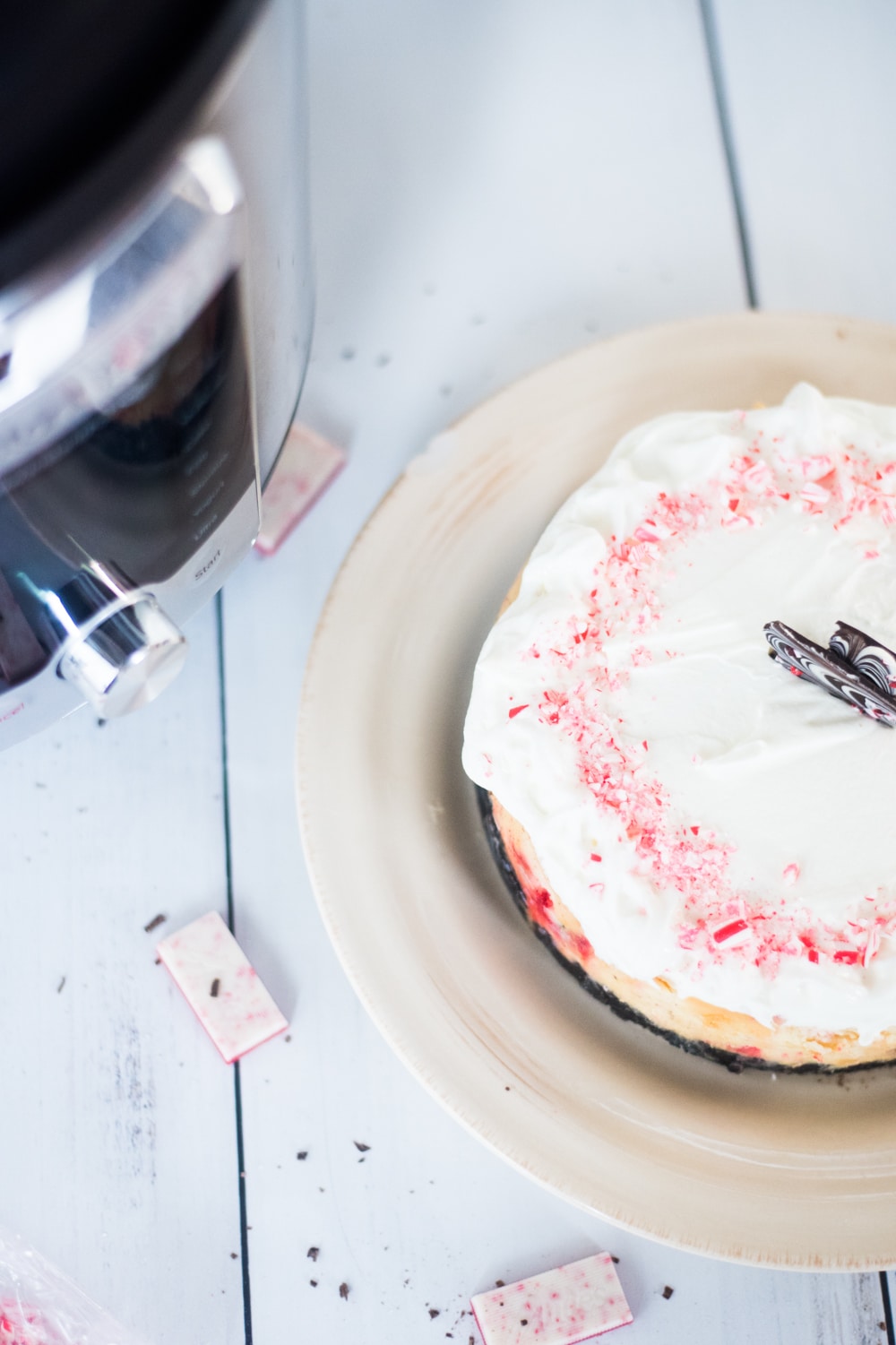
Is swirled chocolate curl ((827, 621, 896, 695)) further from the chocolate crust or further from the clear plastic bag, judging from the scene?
the clear plastic bag

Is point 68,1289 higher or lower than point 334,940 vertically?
lower

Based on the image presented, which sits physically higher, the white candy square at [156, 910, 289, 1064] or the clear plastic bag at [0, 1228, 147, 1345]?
the white candy square at [156, 910, 289, 1064]

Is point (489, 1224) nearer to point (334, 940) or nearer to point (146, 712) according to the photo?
point (334, 940)

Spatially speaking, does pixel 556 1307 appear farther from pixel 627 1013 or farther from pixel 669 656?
pixel 669 656

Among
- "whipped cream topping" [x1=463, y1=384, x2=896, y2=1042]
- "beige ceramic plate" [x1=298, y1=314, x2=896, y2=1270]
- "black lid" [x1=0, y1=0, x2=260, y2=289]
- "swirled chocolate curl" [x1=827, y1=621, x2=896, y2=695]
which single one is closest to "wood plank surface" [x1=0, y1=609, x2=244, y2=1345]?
"beige ceramic plate" [x1=298, y1=314, x2=896, y2=1270]

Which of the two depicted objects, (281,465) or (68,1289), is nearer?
(68,1289)

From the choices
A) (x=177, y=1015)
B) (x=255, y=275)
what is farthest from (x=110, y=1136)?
(x=255, y=275)

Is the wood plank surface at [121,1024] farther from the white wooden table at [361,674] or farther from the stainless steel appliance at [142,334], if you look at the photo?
the stainless steel appliance at [142,334]
